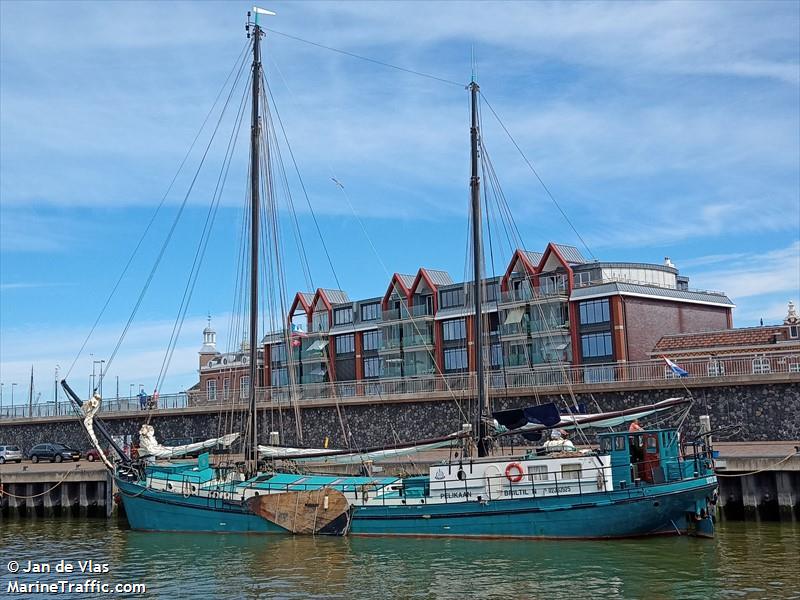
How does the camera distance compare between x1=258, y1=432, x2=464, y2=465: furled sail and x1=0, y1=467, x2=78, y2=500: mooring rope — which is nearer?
x1=258, y1=432, x2=464, y2=465: furled sail

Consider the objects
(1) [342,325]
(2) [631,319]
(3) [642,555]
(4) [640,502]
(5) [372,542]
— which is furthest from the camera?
(1) [342,325]

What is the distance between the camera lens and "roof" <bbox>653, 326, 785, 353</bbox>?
61.6 metres

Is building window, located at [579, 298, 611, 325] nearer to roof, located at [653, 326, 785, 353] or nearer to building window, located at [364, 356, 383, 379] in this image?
roof, located at [653, 326, 785, 353]

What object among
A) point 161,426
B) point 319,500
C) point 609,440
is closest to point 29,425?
point 161,426

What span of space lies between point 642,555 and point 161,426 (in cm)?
4289

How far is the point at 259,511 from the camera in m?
32.5

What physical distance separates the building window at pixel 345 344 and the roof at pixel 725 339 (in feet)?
112

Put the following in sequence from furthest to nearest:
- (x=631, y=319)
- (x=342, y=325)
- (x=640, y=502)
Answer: (x=342, y=325)
(x=631, y=319)
(x=640, y=502)

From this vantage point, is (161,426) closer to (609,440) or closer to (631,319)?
(631,319)

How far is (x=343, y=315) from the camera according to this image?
91312 millimetres

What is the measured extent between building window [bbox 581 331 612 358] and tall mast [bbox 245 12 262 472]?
118 ft

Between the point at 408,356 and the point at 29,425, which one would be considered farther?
the point at 408,356

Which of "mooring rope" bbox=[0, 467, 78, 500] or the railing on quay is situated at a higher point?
the railing on quay

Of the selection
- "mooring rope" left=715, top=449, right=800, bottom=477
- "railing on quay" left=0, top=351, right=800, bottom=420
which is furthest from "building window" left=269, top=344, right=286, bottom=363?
"mooring rope" left=715, top=449, right=800, bottom=477
